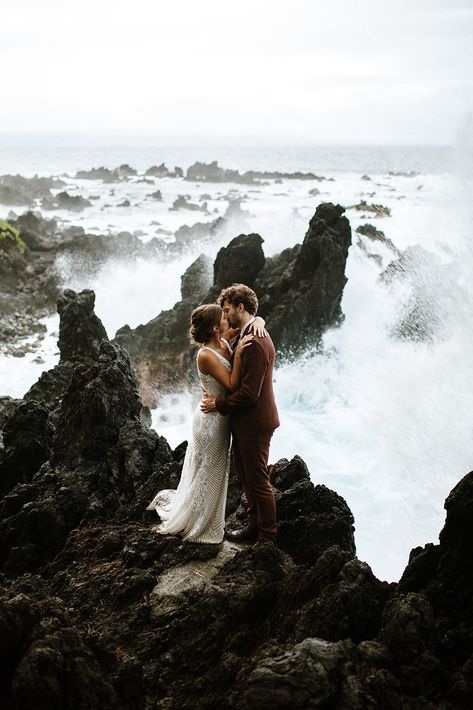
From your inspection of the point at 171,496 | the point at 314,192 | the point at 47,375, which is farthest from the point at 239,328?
the point at 314,192

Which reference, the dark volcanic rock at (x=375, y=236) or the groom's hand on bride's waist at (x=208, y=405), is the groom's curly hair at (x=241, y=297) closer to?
the groom's hand on bride's waist at (x=208, y=405)

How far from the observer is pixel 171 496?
5520mm

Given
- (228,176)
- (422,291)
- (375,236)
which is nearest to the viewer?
(422,291)

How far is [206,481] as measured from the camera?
477 cm

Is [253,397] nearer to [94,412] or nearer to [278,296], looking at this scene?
[94,412]

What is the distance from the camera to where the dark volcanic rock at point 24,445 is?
21.9ft

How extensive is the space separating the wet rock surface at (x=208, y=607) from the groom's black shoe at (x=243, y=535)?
0.15 meters

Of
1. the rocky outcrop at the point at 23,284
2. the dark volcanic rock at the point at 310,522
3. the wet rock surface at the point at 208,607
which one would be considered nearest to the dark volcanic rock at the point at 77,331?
the wet rock surface at the point at 208,607

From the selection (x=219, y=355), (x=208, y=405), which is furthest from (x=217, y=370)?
(x=208, y=405)

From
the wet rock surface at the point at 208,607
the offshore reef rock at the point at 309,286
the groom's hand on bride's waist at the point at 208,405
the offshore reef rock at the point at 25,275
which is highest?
the offshore reef rock at the point at 25,275

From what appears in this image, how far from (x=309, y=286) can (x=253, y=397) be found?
1045cm

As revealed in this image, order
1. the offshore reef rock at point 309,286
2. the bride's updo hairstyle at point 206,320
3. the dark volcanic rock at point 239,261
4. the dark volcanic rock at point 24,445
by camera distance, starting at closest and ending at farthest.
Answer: the bride's updo hairstyle at point 206,320 < the dark volcanic rock at point 24,445 < the offshore reef rock at point 309,286 < the dark volcanic rock at point 239,261

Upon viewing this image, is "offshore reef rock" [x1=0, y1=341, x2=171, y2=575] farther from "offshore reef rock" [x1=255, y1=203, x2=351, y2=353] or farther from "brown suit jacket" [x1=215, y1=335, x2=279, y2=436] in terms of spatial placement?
"offshore reef rock" [x1=255, y1=203, x2=351, y2=353]

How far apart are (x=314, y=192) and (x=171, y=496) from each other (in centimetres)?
5038
